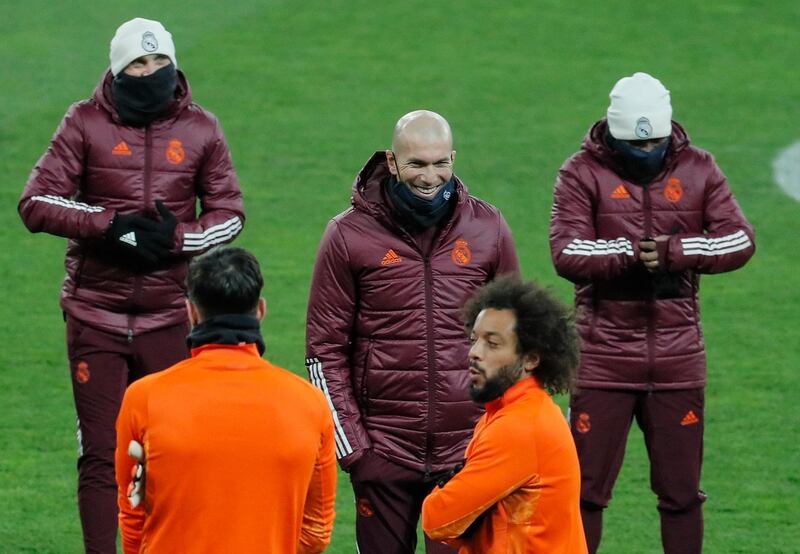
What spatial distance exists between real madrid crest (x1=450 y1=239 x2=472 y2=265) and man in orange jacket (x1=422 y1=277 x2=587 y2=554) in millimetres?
919

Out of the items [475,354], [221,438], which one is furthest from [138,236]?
[221,438]

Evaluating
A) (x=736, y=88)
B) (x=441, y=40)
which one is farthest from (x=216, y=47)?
(x=736, y=88)

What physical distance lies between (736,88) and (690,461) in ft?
31.2

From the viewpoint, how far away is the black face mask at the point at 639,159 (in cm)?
651

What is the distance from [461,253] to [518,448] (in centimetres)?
135

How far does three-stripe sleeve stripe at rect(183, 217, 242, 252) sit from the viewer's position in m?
6.66

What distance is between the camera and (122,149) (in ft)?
22.0

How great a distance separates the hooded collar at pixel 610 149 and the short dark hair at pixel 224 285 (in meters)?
2.49

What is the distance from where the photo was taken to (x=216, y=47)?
16.2 metres

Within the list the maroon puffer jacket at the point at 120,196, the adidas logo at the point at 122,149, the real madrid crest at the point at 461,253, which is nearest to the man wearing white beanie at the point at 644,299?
the real madrid crest at the point at 461,253

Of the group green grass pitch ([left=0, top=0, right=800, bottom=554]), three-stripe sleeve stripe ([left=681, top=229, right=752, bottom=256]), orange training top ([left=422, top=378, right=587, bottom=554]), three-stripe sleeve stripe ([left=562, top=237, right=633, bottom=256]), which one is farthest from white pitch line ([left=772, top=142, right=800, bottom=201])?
orange training top ([left=422, top=378, right=587, bottom=554])

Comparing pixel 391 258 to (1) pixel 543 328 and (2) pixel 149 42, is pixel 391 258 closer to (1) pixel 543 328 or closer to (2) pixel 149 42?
(1) pixel 543 328

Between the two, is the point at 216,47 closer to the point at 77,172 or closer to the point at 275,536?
the point at 77,172

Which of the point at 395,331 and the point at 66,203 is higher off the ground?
the point at 66,203
